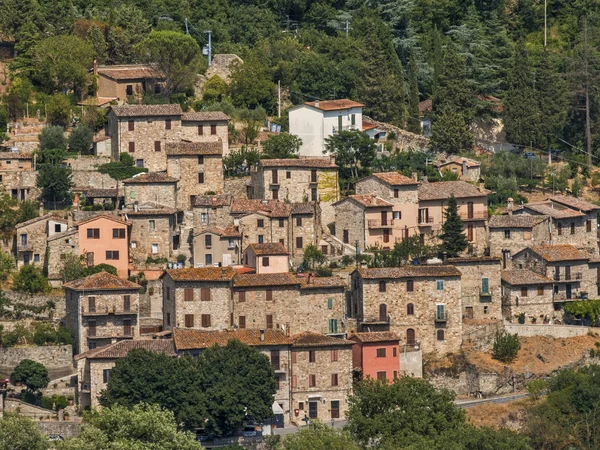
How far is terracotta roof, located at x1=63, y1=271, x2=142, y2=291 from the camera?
90.9 m

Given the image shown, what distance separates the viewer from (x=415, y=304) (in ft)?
310

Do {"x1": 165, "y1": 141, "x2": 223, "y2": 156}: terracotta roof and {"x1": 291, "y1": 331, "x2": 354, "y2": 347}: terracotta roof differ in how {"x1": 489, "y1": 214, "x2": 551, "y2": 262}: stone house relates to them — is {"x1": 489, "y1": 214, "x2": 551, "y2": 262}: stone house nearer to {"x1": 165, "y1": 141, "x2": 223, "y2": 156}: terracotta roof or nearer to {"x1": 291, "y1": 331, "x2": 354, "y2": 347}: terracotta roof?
{"x1": 291, "y1": 331, "x2": 354, "y2": 347}: terracotta roof

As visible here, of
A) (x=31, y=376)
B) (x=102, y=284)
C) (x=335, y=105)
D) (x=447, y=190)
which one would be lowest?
(x=31, y=376)

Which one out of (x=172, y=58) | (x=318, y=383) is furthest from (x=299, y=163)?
(x=318, y=383)

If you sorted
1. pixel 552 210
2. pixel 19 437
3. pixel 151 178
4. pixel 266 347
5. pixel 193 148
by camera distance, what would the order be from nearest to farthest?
1. pixel 19 437
2. pixel 266 347
3. pixel 151 178
4. pixel 552 210
5. pixel 193 148

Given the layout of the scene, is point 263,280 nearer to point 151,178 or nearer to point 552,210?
point 151,178

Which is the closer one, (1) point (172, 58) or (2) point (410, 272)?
(2) point (410, 272)

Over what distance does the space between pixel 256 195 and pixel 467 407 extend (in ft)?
63.2

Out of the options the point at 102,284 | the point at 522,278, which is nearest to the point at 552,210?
the point at 522,278

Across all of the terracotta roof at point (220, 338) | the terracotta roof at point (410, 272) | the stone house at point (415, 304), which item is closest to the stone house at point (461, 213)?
the terracotta roof at point (410, 272)

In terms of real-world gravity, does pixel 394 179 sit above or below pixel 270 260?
above

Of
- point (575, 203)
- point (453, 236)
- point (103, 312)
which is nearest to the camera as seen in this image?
point (103, 312)

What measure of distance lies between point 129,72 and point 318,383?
31.3m

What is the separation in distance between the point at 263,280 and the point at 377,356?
21.1 feet
